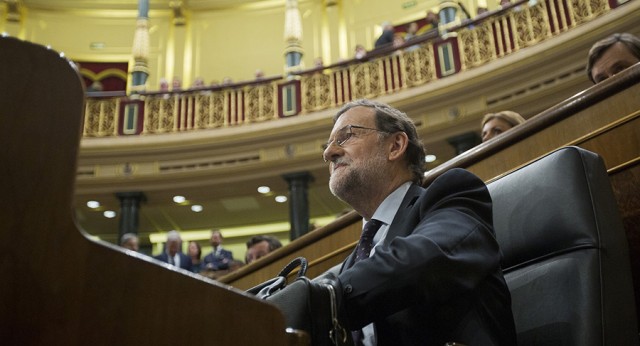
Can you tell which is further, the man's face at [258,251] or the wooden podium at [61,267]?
the man's face at [258,251]

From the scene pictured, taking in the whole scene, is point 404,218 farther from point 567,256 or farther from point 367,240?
point 567,256

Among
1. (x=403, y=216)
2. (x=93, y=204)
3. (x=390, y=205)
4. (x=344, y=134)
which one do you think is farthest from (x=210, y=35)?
(x=403, y=216)

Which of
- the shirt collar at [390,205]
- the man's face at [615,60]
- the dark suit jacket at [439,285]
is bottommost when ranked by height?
the dark suit jacket at [439,285]

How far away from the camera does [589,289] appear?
3.64ft

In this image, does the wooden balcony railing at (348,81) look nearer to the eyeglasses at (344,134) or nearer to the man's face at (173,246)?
the man's face at (173,246)

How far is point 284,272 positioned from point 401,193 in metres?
0.48

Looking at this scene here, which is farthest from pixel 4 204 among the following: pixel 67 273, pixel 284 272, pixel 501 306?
pixel 501 306

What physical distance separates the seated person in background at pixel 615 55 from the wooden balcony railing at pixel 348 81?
3868 mm

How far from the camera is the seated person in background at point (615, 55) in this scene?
2307 mm

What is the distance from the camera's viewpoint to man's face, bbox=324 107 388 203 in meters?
1.57

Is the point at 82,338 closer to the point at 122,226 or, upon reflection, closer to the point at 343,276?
the point at 343,276

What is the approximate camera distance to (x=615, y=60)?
2.31m

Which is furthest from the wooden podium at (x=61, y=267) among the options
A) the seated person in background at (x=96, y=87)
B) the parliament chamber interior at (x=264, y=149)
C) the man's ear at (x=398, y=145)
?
the seated person in background at (x=96, y=87)

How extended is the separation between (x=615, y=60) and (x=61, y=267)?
7.01 feet
